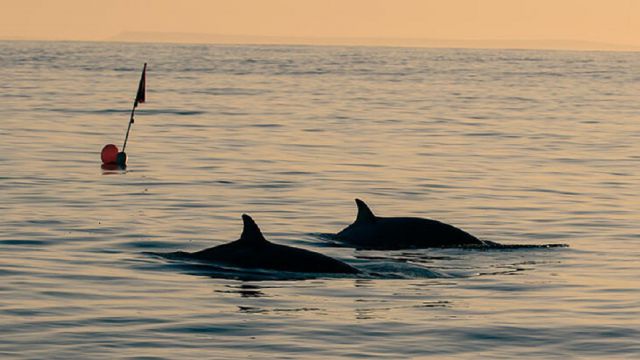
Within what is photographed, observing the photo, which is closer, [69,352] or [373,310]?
[69,352]

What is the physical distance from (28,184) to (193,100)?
48211 millimetres

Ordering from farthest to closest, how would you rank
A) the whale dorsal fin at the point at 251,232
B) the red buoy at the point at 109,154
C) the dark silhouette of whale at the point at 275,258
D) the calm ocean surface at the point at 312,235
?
the red buoy at the point at 109,154
the dark silhouette of whale at the point at 275,258
the whale dorsal fin at the point at 251,232
the calm ocean surface at the point at 312,235

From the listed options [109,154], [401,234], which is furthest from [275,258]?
[109,154]

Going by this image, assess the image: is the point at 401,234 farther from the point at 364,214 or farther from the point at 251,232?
the point at 251,232

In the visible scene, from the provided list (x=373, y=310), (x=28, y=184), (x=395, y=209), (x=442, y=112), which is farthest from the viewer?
(x=442, y=112)

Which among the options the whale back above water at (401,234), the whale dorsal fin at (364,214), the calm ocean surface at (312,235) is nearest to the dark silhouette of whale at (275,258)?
the calm ocean surface at (312,235)

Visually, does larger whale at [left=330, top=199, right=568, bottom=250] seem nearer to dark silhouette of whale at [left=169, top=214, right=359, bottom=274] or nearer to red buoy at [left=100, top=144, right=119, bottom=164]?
dark silhouette of whale at [left=169, top=214, right=359, bottom=274]

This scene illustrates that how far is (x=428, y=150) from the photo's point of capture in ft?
148

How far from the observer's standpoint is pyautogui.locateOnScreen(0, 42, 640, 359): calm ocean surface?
16.6 meters

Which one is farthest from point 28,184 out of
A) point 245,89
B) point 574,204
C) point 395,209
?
point 245,89

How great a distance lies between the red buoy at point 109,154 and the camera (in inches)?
1494

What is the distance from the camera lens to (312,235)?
2527cm

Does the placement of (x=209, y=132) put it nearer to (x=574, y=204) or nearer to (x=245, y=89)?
(x=574, y=204)

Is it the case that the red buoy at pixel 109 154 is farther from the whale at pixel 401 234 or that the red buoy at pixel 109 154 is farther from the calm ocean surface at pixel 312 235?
the whale at pixel 401 234
